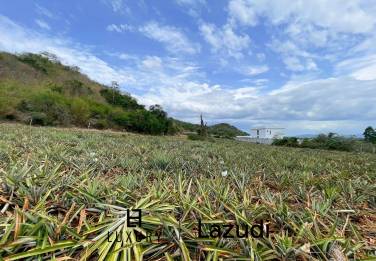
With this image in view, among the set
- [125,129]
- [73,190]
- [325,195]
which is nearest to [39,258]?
[73,190]

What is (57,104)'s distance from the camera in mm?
25781

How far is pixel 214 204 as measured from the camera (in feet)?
6.07

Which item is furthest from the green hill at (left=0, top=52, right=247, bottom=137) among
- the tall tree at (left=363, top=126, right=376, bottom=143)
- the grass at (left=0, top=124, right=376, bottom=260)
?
Answer: the grass at (left=0, top=124, right=376, bottom=260)

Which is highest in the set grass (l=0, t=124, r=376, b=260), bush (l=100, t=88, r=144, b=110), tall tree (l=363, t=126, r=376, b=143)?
bush (l=100, t=88, r=144, b=110)

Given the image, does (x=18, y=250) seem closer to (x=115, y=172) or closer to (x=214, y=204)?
(x=214, y=204)

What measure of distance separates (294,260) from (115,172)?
85.3 inches

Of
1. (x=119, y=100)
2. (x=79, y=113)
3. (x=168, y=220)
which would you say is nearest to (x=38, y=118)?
(x=79, y=113)

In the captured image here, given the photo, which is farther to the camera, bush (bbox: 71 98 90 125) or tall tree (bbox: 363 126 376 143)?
tall tree (bbox: 363 126 376 143)

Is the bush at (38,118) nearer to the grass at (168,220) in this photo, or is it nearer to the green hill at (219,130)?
the green hill at (219,130)

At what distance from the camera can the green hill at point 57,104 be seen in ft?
78.4

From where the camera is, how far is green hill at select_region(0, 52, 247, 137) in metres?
23.9

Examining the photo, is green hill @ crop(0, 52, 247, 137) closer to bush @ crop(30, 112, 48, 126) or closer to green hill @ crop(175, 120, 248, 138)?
bush @ crop(30, 112, 48, 126)

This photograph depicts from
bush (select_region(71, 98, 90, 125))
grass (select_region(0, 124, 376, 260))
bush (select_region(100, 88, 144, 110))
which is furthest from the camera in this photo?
bush (select_region(100, 88, 144, 110))

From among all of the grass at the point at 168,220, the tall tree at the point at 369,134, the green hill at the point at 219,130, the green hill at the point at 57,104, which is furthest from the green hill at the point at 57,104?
the grass at the point at 168,220
